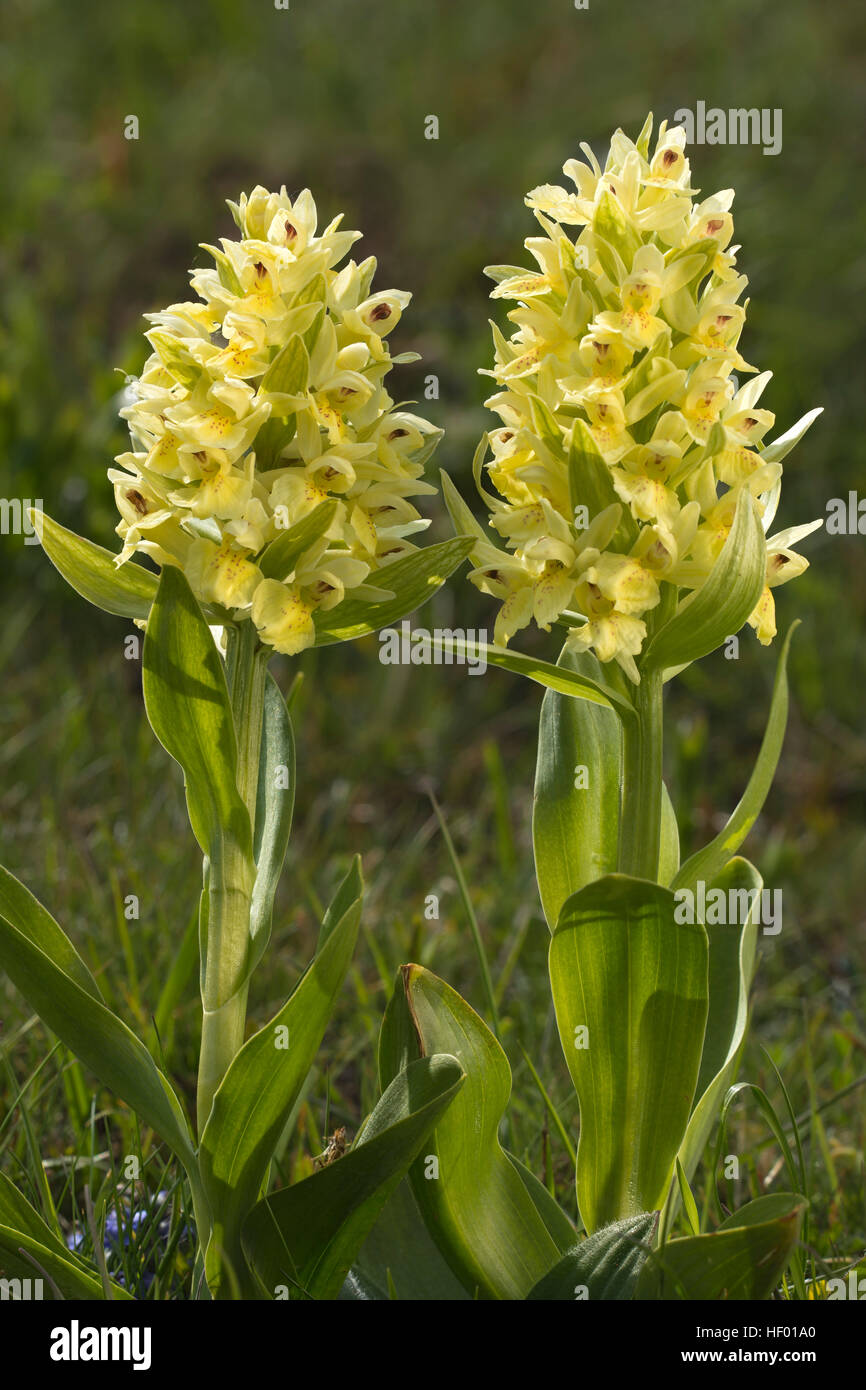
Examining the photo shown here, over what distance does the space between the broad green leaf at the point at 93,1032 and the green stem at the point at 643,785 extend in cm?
62

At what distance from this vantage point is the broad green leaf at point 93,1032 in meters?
1.59

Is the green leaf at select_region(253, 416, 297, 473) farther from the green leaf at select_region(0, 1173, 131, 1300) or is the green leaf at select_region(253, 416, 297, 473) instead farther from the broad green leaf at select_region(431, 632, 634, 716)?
the green leaf at select_region(0, 1173, 131, 1300)

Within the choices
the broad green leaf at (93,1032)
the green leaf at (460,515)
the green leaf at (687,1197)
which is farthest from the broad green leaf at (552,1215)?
the green leaf at (460,515)

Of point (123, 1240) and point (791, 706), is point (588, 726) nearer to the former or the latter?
point (123, 1240)

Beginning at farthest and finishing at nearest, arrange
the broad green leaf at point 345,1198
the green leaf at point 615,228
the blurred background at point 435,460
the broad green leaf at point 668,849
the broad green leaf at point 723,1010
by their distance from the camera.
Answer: the blurred background at point 435,460, the broad green leaf at point 668,849, the broad green leaf at point 723,1010, the green leaf at point 615,228, the broad green leaf at point 345,1198

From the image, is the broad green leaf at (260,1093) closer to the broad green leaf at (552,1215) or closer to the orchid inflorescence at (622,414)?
the broad green leaf at (552,1215)

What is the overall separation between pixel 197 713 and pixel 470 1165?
2.07 ft

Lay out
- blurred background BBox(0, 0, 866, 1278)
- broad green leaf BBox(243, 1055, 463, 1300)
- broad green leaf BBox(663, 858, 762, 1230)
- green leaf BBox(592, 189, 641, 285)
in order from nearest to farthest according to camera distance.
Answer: broad green leaf BBox(243, 1055, 463, 1300) → green leaf BBox(592, 189, 641, 285) → broad green leaf BBox(663, 858, 762, 1230) → blurred background BBox(0, 0, 866, 1278)

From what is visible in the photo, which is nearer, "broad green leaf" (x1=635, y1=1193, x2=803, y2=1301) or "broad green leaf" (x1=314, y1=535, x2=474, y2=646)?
"broad green leaf" (x1=635, y1=1193, x2=803, y2=1301)

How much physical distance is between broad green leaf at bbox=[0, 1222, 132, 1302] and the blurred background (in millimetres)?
451

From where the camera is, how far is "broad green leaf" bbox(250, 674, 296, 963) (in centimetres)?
173

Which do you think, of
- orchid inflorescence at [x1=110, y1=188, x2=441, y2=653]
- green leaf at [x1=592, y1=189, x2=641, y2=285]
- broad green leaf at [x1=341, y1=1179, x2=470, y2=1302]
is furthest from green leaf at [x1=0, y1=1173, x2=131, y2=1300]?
green leaf at [x1=592, y1=189, x2=641, y2=285]

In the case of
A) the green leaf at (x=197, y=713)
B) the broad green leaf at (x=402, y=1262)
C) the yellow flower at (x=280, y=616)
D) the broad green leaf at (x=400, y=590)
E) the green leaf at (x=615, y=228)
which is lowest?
the broad green leaf at (x=402, y=1262)
